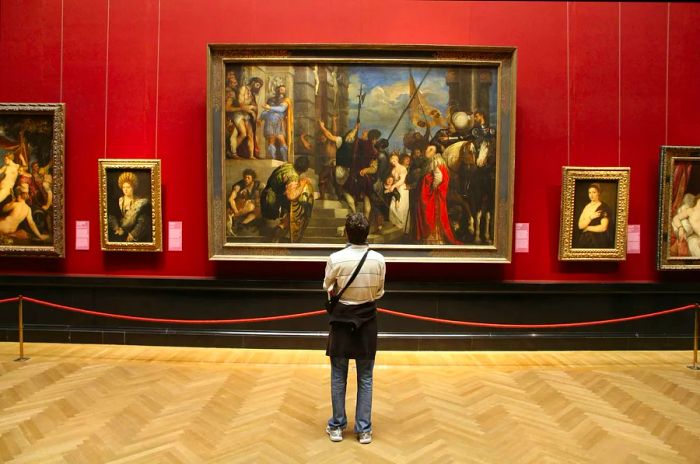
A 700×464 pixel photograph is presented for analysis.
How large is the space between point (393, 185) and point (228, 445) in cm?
430

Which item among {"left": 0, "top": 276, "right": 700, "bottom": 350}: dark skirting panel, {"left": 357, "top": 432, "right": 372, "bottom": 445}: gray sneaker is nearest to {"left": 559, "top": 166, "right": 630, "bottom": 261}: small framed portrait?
{"left": 0, "top": 276, "right": 700, "bottom": 350}: dark skirting panel

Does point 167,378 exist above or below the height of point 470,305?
below

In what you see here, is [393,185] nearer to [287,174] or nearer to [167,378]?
[287,174]

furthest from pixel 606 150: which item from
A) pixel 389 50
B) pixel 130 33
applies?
pixel 130 33

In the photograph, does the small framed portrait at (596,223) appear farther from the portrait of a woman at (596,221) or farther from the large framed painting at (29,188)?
the large framed painting at (29,188)

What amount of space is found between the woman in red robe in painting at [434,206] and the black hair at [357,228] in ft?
10.2

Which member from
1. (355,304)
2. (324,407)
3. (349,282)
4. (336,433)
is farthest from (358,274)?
(324,407)

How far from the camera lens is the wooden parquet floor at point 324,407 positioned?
422cm

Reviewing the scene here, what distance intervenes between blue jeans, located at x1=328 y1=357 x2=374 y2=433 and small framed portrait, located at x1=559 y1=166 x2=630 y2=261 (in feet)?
14.5

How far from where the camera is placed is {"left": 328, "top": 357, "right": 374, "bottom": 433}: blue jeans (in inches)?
169

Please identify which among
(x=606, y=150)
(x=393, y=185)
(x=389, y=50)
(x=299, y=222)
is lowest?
(x=299, y=222)

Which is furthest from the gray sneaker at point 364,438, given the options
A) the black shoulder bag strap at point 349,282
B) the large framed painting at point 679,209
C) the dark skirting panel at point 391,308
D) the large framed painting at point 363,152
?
the large framed painting at point 679,209

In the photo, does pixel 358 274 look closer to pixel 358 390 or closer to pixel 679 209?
pixel 358 390

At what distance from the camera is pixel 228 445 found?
4.32m
